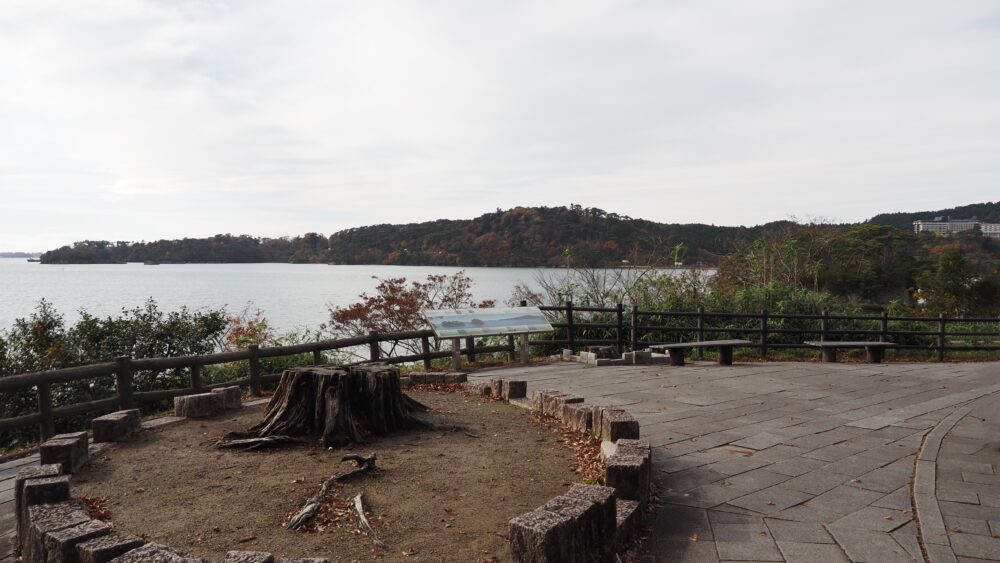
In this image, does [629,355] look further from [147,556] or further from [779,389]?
[147,556]

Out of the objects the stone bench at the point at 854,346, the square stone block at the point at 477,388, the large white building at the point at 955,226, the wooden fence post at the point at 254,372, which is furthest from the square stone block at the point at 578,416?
the large white building at the point at 955,226

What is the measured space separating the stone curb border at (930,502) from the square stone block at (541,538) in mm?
1957

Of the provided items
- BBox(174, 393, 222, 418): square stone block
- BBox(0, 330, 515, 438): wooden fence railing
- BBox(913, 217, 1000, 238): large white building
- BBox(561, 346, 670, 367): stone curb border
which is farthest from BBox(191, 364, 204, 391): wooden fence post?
BBox(913, 217, 1000, 238): large white building

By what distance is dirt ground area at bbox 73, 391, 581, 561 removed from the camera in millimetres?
3580

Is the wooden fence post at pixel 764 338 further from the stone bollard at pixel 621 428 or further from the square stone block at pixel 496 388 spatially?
the stone bollard at pixel 621 428

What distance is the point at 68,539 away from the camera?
310cm

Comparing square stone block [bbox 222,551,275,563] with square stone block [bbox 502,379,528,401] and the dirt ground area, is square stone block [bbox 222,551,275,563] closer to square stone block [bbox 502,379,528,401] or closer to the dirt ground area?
the dirt ground area

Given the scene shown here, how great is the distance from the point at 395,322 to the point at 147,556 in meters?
12.5

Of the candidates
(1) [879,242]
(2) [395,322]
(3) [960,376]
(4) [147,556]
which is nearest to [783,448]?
(4) [147,556]

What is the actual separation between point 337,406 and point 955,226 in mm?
52165

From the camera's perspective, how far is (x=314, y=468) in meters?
4.93

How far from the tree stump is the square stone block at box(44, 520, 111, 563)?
2.43 m

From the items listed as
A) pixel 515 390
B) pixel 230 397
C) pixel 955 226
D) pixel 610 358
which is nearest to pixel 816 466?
pixel 515 390

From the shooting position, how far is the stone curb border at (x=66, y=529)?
2908 millimetres
